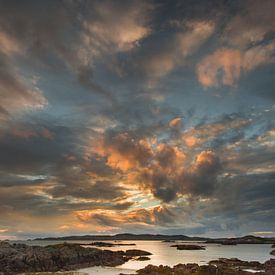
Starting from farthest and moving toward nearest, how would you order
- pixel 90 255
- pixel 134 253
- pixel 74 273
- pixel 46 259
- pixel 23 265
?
pixel 134 253
pixel 90 255
pixel 46 259
pixel 23 265
pixel 74 273

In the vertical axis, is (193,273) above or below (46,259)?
below

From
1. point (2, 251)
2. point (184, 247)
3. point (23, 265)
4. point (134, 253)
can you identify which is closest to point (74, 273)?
point (23, 265)

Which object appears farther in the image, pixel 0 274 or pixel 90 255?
Result: pixel 90 255

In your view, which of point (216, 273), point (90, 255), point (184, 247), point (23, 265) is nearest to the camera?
point (216, 273)

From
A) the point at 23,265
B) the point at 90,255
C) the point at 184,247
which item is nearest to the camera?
the point at 23,265

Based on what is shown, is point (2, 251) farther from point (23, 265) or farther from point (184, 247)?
point (184, 247)

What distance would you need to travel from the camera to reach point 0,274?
63.2 m

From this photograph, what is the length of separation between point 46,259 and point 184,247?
358 ft

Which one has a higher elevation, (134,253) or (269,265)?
(134,253)

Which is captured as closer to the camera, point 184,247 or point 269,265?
point 269,265

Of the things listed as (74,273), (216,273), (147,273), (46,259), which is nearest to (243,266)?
(216,273)

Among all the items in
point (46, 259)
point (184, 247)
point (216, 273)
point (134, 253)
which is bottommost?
point (216, 273)

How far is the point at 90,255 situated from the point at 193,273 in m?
38.5

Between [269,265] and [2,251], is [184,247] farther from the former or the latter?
[2,251]
